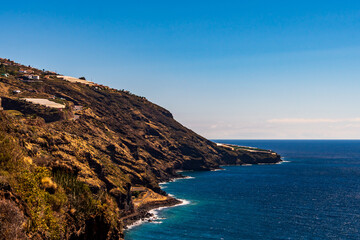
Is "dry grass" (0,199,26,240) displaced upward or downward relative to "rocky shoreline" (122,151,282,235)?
upward

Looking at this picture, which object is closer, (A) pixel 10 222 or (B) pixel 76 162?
(A) pixel 10 222

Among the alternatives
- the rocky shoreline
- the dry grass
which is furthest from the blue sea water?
the dry grass

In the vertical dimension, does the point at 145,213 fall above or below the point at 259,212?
above

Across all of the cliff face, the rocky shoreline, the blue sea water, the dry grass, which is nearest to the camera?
the dry grass

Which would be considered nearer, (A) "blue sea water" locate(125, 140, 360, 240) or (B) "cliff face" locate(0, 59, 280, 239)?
(B) "cliff face" locate(0, 59, 280, 239)

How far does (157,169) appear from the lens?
188m

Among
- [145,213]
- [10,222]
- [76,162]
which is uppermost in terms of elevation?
[10,222]

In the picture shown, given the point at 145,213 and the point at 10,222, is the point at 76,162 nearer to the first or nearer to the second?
the point at 145,213

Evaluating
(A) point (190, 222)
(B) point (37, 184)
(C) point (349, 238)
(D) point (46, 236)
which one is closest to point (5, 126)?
(B) point (37, 184)

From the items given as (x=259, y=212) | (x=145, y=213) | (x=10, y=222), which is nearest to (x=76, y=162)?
(x=145, y=213)

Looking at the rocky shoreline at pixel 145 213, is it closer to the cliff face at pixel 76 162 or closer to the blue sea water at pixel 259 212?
the cliff face at pixel 76 162

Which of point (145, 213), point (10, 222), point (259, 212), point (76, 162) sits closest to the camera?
point (10, 222)

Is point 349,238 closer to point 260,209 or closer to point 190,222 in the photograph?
point 260,209

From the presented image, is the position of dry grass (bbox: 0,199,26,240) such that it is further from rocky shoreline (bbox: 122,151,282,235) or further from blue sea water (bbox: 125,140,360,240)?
rocky shoreline (bbox: 122,151,282,235)
